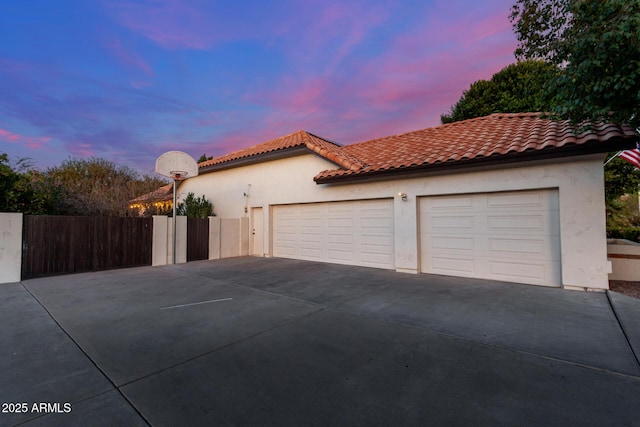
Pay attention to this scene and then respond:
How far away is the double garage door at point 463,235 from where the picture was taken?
6602mm

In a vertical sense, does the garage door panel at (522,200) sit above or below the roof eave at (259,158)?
below

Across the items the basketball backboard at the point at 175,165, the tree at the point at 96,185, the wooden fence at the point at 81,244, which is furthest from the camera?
the basketball backboard at the point at 175,165

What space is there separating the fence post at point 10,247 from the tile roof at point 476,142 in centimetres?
892

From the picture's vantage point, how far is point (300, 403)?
91.7 inches

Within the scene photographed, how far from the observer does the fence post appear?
7359 millimetres

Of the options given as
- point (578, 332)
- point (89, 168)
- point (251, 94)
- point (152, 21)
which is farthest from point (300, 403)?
point (89, 168)

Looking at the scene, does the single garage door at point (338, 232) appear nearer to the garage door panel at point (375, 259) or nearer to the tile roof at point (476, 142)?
the garage door panel at point (375, 259)

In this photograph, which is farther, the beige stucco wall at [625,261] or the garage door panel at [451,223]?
the garage door panel at [451,223]

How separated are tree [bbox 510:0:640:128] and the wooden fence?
40.6 feet

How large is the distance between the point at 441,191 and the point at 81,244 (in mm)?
11383

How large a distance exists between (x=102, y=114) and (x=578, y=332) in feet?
61.2

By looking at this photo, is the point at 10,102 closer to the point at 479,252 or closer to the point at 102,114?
the point at 102,114

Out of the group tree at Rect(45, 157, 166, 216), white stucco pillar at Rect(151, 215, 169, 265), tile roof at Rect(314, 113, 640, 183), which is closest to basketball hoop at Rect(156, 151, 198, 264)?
white stucco pillar at Rect(151, 215, 169, 265)

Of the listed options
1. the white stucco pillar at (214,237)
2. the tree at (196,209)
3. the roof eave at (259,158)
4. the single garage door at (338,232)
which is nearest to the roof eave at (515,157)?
the single garage door at (338,232)
